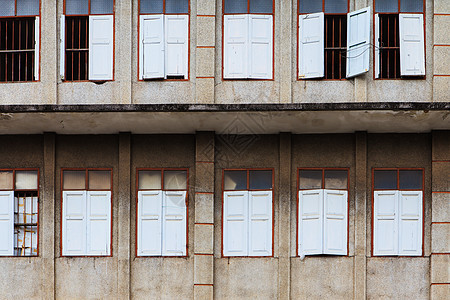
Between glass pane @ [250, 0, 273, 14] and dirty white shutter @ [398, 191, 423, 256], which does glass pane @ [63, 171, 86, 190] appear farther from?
dirty white shutter @ [398, 191, 423, 256]

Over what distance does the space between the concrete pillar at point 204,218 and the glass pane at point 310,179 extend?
1.68 metres

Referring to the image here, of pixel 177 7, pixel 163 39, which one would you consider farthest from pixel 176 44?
pixel 177 7

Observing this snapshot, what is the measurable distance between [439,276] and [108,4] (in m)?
7.89

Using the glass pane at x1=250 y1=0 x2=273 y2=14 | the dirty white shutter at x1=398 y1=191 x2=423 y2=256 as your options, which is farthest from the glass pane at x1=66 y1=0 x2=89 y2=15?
the dirty white shutter at x1=398 y1=191 x2=423 y2=256

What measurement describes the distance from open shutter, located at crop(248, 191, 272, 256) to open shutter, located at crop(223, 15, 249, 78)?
2.28 m

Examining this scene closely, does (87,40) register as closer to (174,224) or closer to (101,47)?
(101,47)

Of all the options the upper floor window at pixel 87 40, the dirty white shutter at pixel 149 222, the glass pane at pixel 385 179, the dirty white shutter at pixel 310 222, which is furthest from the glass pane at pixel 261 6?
the dirty white shutter at pixel 149 222

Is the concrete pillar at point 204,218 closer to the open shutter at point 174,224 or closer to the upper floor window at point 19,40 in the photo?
the open shutter at point 174,224

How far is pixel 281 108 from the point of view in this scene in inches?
505

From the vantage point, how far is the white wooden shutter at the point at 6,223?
14.1 meters

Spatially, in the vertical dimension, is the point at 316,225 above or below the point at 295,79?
below

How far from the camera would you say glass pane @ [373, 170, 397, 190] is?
14.0 metres

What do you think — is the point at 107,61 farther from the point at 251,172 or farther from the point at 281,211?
the point at 281,211

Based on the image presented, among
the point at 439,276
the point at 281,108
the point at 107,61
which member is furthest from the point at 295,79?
the point at 439,276
